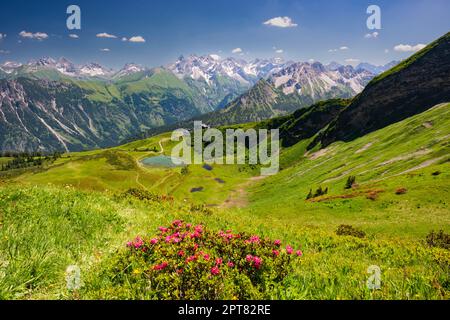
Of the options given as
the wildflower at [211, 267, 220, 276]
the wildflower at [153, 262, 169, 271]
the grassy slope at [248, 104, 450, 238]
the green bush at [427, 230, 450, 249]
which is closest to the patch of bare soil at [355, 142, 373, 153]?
the grassy slope at [248, 104, 450, 238]

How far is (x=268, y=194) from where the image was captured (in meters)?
121

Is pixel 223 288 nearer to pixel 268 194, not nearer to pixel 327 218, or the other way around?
pixel 327 218

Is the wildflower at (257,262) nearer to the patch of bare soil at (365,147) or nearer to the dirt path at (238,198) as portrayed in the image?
the dirt path at (238,198)

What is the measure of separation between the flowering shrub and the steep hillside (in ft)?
549

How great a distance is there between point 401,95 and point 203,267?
18936 cm

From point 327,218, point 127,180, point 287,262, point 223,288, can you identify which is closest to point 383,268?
point 287,262

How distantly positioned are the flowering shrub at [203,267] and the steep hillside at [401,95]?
A: 549 ft

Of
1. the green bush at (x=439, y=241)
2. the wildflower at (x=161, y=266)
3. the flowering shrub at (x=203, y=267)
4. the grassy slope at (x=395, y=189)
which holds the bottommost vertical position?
the grassy slope at (x=395, y=189)

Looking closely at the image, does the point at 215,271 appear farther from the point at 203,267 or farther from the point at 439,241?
the point at 439,241

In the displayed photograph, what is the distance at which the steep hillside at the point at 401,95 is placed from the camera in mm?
150250

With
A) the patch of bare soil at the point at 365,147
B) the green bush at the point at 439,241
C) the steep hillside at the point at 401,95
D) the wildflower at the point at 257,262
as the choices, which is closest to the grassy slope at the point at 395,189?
the green bush at the point at 439,241

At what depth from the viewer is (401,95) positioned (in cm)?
16412

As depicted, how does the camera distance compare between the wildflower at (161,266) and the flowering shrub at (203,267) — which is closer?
the flowering shrub at (203,267)

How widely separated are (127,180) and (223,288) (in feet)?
579
